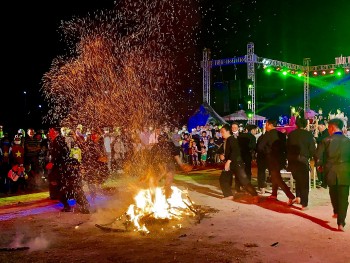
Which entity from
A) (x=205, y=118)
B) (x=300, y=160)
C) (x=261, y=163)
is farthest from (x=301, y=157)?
(x=205, y=118)

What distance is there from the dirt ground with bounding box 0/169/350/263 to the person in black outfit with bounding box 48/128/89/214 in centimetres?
36

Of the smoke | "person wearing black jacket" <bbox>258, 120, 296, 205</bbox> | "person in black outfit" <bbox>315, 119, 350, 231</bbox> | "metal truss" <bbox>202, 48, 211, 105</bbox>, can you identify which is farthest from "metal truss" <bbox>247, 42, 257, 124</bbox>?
the smoke

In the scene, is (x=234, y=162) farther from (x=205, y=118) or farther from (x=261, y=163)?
(x=205, y=118)

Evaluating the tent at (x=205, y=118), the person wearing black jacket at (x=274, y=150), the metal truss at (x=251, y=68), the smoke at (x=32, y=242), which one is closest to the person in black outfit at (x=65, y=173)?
the smoke at (x=32, y=242)

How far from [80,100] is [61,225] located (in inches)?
428

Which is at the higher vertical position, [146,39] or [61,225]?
[146,39]

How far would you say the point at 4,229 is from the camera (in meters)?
7.48

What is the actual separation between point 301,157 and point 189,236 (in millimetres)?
3497

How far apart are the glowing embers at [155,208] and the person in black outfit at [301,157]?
2.43 meters

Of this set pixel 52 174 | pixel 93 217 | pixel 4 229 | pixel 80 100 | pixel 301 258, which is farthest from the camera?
pixel 80 100

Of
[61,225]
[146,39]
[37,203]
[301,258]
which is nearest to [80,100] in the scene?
[146,39]

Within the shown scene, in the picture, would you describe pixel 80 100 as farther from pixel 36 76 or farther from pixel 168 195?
pixel 36 76

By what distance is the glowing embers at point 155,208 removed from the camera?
7480 millimetres

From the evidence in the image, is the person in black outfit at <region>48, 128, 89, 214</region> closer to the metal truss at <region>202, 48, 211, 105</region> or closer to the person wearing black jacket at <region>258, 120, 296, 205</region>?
the person wearing black jacket at <region>258, 120, 296, 205</region>
